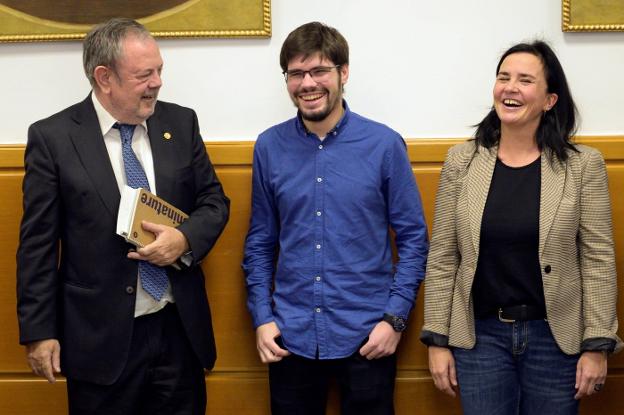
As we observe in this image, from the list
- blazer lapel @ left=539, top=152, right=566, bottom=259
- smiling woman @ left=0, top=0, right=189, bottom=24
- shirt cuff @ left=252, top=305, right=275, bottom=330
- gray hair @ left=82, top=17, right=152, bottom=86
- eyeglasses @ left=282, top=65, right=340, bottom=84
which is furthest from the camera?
smiling woman @ left=0, top=0, right=189, bottom=24

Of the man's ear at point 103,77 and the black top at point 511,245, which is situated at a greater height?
the man's ear at point 103,77

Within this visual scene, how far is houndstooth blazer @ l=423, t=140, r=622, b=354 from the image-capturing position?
237cm

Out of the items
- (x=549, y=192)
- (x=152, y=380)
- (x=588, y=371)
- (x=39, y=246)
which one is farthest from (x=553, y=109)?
(x=39, y=246)

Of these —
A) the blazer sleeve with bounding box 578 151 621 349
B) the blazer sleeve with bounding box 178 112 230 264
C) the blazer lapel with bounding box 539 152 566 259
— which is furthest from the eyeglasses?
the blazer sleeve with bounding box 578 151 621 349

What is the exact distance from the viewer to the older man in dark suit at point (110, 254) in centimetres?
244

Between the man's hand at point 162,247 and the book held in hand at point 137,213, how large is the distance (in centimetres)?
2

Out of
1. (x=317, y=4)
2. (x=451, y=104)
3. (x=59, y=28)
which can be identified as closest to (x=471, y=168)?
(x=451, y=104)

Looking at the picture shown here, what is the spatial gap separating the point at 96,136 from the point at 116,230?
0.29 m

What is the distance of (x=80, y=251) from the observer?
2.46 meters

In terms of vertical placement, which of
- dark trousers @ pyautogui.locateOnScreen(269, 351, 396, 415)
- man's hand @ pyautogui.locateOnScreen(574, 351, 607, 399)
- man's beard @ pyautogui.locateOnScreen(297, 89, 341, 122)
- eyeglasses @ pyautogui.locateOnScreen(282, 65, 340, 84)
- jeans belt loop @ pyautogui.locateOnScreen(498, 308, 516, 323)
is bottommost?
dark trousers @ pyautogui.locateOnScreen(269, 351, 396, 415)

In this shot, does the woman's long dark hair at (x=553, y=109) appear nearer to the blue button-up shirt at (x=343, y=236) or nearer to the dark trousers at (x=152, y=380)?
the blue button-up shirt at (x=343, y=236)

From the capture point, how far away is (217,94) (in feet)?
10.0

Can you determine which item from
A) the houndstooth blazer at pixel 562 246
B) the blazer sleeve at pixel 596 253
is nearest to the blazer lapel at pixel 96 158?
the houndstooth blazer at pixel 562 246

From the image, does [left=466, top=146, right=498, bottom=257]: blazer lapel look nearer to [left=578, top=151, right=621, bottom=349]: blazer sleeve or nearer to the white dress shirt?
[left=578, top=151, right=621, bottom=349]: blazer sleeve
